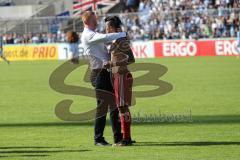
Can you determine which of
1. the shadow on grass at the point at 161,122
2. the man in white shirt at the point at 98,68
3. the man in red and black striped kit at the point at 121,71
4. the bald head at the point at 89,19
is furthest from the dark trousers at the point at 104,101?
the shadow on grass at the point at 161,122

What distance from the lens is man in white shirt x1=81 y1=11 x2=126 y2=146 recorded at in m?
11.9

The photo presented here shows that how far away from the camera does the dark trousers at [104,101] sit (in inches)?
476

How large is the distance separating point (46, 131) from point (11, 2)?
44.7 metres

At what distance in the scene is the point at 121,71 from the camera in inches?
472

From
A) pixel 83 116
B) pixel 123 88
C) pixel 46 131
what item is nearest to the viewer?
pixel 123 88

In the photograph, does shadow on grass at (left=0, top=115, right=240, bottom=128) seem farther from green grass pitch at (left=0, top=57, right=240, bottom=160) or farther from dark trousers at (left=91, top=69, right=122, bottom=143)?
dark trousers at (left=91, top=69, right=122, bottom=143)

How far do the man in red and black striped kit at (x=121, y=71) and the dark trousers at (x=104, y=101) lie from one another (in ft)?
0.44

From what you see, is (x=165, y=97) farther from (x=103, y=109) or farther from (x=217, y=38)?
(x=217, y=38)

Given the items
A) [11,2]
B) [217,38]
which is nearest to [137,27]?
[217,38]

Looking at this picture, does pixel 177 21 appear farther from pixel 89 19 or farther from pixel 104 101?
pixel 89 19

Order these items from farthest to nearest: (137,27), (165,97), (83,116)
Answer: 1. (137,27)
2. (165,97)
3. (83,116)

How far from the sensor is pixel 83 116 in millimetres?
17078

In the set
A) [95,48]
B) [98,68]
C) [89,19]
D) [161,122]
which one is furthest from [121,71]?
[161,122]

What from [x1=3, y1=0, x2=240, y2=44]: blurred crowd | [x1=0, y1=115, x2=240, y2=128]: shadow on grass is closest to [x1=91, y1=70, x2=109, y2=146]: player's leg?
[x1=0, y1=115, x2=240, y2=128]: shadow on grass
